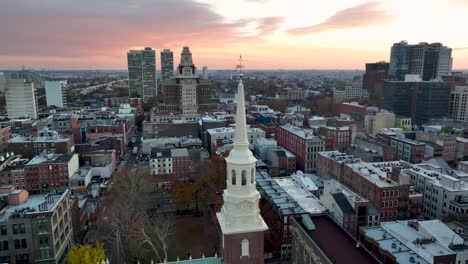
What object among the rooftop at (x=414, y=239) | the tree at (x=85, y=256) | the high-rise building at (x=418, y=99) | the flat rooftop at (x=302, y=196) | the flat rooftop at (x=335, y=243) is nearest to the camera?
the flat rooftop at (x=335, y=243)

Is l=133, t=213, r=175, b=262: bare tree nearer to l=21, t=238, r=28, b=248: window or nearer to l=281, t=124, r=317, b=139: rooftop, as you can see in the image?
l=21, t=238, r=28, b=248: window

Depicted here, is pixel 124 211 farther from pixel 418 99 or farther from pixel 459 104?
pixel 459 104

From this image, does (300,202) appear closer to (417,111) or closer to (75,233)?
(75,233)

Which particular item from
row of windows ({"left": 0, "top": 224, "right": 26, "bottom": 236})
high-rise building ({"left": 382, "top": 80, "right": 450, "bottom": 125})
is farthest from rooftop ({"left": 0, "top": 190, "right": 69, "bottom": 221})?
high-rise building ({"left": 382, "top": 80, "right": 450, "bottom": 125})

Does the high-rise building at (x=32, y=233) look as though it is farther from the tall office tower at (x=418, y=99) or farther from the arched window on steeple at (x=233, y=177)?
the tall office tower at (x=418, y=99)

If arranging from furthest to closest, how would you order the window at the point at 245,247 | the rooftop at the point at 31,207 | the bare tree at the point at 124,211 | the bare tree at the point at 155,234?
A: the bare tree at the point at 124,211 → the bare tree at the point at 155,234 → the rooftop at the point at 31,207 → the window at the point at 245,247

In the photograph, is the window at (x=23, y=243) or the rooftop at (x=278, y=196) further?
the rooftop at (x=278, y=196)

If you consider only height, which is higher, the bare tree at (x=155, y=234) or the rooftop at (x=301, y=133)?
the rooftop at (x=301, y=133)

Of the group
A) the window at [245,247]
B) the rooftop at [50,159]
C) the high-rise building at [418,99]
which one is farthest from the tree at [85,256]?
the high-rise building at [418,99]
